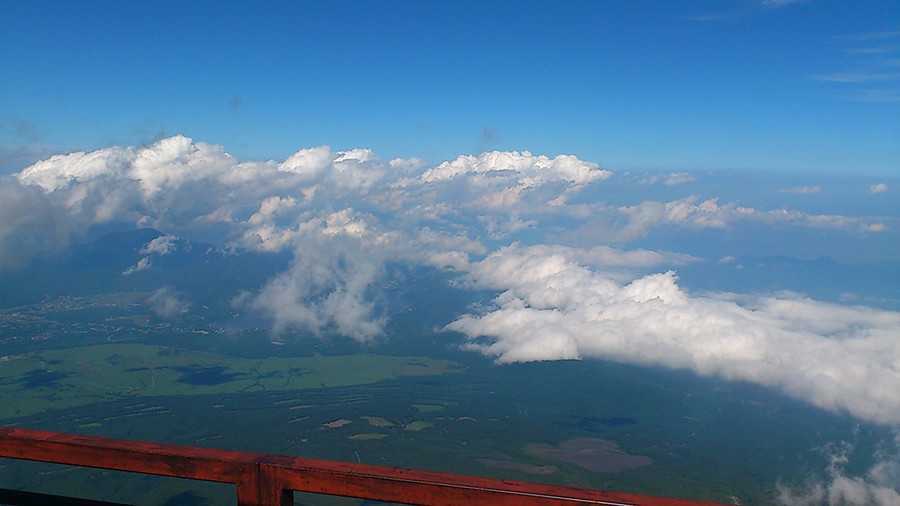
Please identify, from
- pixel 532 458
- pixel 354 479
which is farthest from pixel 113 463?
pixel 532 458

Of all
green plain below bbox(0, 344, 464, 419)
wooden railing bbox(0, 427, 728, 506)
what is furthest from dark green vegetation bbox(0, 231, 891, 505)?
wooden railing bbox(0, 427, 728, 506)

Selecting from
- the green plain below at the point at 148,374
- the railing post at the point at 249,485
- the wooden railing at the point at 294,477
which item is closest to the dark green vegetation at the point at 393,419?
the green plain below at the point at 148,374

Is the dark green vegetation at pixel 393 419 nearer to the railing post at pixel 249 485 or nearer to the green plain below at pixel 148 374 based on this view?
the green plain below at pixel 148 374

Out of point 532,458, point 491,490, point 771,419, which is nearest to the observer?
point 491,490

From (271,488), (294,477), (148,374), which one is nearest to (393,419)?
(148,374)

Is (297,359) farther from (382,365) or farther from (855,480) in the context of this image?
(855,480)

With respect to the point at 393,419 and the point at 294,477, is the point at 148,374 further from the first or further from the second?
the point at 294,477

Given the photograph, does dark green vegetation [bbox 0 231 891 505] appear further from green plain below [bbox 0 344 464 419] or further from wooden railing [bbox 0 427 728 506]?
wooden railing [bbox 0 427 728 506]
